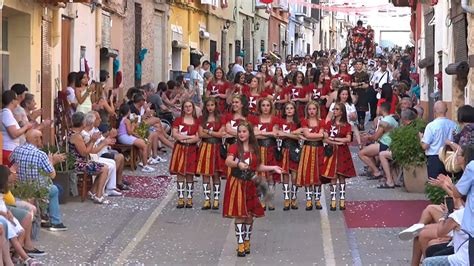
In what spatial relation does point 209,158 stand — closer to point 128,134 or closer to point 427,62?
point 128,134

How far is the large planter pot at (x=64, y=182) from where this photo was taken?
1577 cm

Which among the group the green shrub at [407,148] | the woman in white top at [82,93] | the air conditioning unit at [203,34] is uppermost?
the air conditioning unit at [203,34]

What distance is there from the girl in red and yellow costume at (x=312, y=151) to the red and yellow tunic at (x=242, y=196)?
2950mm

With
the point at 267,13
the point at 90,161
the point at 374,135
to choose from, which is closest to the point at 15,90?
the point at 90,161

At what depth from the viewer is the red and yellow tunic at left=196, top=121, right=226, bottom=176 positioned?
1573cm

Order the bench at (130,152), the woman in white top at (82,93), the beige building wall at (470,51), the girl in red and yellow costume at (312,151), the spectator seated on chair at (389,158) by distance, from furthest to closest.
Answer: the bench at (130,152) → the woman in white top at (82,93) → the spectator seated on chair at (389,158) → the beige building wall at (470,51) → the girl in red and yellow costume at (312,151)

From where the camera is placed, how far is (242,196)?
12336mm

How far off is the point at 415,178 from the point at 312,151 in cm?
254

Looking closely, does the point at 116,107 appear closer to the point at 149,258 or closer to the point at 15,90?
the point at 15,90

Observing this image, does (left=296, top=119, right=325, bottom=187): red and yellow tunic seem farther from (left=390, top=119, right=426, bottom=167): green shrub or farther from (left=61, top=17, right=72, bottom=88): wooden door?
(left=61, top=17, right=72, bottom=88): wooden door

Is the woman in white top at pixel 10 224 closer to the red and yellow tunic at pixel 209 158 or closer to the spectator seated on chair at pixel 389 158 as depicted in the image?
the red and yellow tunic at pixel 209 158

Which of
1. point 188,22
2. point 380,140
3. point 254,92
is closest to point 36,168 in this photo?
point 380,140

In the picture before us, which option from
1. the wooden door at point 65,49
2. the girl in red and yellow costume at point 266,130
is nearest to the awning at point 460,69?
the girl in red and yellow costume at point 266,130

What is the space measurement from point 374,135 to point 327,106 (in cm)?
431
